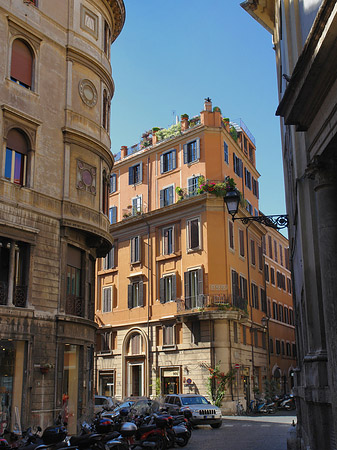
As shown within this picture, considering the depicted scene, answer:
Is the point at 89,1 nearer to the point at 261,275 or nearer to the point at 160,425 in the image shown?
the point at 160,425

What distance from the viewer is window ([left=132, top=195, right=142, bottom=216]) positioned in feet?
141

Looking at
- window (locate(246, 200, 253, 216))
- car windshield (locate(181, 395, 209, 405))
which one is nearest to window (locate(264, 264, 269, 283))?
window (locate(246, 200, 253, 216))

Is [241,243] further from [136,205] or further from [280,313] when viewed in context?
[280,313]

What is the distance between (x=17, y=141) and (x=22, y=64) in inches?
115

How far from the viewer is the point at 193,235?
3766cm

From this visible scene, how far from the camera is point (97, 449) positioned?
11.2 metres

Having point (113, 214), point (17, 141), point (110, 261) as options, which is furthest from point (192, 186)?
point (17, 141)

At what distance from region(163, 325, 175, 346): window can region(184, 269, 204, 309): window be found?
7.21 feet

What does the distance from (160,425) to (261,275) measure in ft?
104

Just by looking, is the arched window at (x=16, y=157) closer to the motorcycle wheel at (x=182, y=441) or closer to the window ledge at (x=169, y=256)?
the motorcycle wheel at (x=182, y=441)

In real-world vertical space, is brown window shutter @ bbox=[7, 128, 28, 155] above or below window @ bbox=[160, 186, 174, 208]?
below

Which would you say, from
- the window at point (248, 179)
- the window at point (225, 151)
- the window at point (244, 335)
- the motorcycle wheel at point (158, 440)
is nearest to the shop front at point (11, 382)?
the motorcycle wheel at point (158, 440)

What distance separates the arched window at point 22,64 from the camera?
19.1 metres

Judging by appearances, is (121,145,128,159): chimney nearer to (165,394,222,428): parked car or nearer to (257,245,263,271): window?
(257,245,263,271): window
